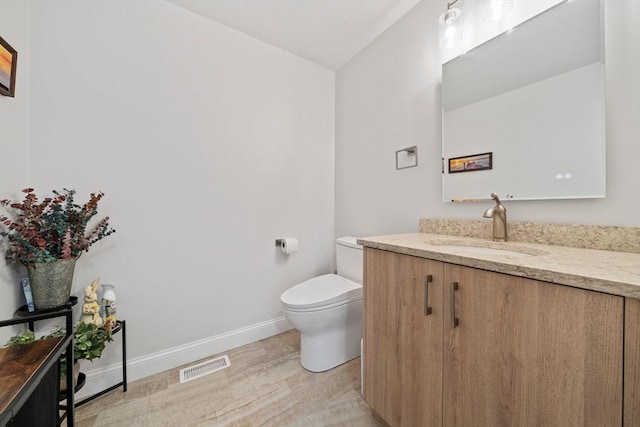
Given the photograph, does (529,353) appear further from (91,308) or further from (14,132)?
(14,132)

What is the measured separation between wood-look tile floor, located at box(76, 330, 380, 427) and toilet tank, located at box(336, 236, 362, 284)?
0.58 metres

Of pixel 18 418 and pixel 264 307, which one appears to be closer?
pixel 18 418

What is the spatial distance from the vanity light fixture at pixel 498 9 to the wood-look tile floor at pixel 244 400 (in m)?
2.07

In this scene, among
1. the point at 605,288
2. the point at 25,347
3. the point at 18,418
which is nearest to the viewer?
the point at 605,288

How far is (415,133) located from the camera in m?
1.61

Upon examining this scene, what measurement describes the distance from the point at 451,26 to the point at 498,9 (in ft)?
0.72

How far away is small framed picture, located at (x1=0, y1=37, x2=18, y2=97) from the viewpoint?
3.26 feet

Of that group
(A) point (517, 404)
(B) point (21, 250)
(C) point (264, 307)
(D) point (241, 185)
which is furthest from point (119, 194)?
(A) point (517, 404)

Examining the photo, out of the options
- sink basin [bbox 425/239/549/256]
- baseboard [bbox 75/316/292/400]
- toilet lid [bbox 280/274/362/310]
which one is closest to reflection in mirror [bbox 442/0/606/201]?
sink basin [bbox 425/239/549/256]

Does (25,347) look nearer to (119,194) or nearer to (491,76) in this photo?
(119,194)

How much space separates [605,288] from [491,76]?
1.15 metres

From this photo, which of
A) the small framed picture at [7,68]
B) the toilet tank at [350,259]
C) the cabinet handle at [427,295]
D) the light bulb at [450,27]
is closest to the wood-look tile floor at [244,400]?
the toilet tank at [350,259]

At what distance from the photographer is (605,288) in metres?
0.52

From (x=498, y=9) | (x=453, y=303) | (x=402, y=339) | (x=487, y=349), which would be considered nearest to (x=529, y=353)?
(x=487, y=349)
